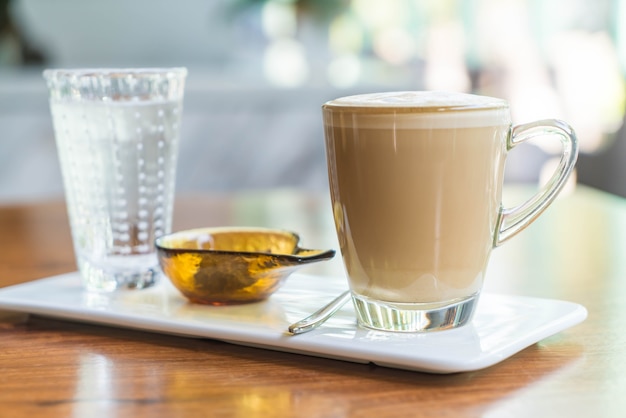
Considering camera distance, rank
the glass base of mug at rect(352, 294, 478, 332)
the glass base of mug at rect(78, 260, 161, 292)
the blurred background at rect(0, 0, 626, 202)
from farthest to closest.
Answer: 1. the blurred background at rect(0, 0, 626, 202)
2. the glass base of mug at rect(78, 260, 161, 292)
3. the glass base of mug at rect(352, 294, 478, 332)

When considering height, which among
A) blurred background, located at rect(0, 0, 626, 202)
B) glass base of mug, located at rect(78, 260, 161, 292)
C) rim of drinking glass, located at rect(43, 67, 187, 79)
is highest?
rim of drinking glass, located at rect(43, 67, 187, 79)

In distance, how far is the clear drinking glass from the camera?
72 cm

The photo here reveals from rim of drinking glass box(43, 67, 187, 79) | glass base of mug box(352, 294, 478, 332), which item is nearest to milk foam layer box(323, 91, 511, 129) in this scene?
glass base of mug box(352, 294, 478, 332)

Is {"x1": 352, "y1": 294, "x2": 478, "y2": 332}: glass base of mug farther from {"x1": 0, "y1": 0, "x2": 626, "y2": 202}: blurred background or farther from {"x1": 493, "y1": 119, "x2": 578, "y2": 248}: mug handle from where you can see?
{"x1": 0, "y1": 0, "x2": 626, "y2": 202}: blurred background

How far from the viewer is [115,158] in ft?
2.41

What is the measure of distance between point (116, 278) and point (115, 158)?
3.9 inches

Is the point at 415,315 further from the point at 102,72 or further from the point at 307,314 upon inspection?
the point at 102,72

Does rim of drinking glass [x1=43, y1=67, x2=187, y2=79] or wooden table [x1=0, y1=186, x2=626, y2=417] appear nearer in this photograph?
wooden table [x1=0, y1=186, x2=626, y2=417]

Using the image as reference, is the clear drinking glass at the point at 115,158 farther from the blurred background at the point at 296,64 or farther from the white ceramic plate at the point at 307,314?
the blurred background at the point at 296,64

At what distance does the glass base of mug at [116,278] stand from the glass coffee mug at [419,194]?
0.67 ft

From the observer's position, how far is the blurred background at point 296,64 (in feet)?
8.27

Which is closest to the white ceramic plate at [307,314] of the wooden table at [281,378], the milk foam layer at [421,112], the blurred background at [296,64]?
the wooden table at [281,378]

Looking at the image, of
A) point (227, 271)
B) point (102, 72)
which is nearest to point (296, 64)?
point (102, 72)

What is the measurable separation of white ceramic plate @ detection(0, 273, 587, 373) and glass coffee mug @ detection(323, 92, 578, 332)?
0.07ft
